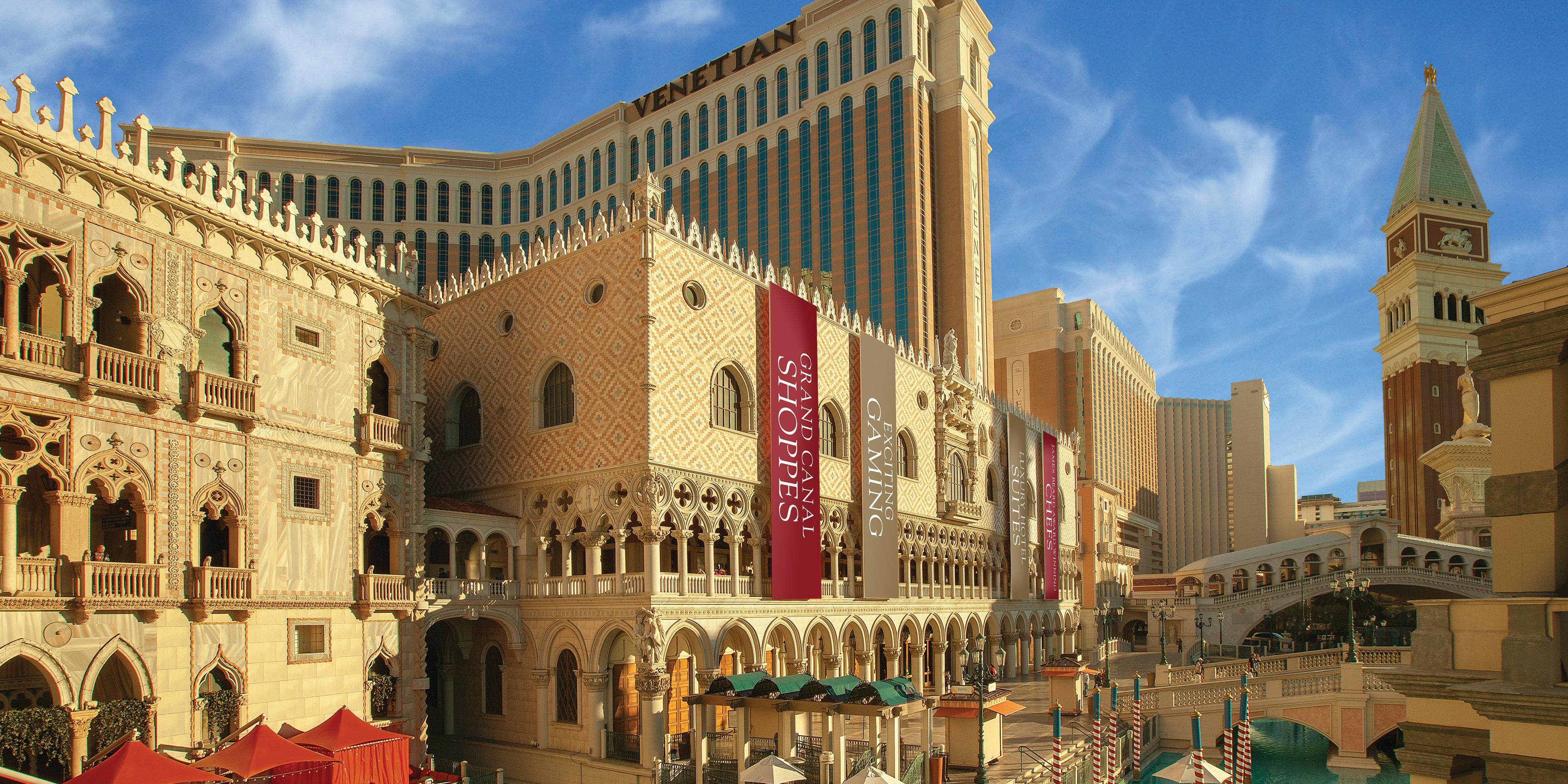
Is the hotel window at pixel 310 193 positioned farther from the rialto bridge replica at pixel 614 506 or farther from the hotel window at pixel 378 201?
the rialto bridge replica at pixel 614 506

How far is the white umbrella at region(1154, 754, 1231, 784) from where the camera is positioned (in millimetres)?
22859

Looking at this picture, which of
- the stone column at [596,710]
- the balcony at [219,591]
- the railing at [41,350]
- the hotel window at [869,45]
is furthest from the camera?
the hotel window at [869,45]

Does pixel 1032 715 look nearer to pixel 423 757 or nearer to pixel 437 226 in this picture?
pixel 423 757

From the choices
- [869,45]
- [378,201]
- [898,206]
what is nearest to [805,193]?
[898,206]

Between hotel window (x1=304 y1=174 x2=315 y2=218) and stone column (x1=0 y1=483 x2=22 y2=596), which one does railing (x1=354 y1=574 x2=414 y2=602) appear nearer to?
stone column (x1=0 y1=483 x2=22 y2=596)

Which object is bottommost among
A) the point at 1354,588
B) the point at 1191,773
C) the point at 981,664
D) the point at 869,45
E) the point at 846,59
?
the point at 1354,588

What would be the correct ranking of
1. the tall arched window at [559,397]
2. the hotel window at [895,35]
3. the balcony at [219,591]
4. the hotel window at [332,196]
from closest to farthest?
the balcony at [219,591]
the tall arched window at [559,397]
the hotel window at [895,35]
the hotel window at [332,196]

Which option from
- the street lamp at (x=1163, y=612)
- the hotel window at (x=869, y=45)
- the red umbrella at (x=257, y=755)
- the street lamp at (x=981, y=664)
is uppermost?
the hotel window at (x=869, y=45)

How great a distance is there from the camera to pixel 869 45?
7694 cm

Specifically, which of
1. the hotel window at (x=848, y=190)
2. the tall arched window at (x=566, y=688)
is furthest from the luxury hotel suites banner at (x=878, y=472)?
the hotel window at (x=848, y=190)

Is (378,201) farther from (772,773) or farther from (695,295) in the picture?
(772,773)

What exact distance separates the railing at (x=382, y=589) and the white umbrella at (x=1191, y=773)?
19.3 meters

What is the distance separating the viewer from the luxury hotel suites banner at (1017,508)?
53.6 m

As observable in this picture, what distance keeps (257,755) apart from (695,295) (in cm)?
1760
